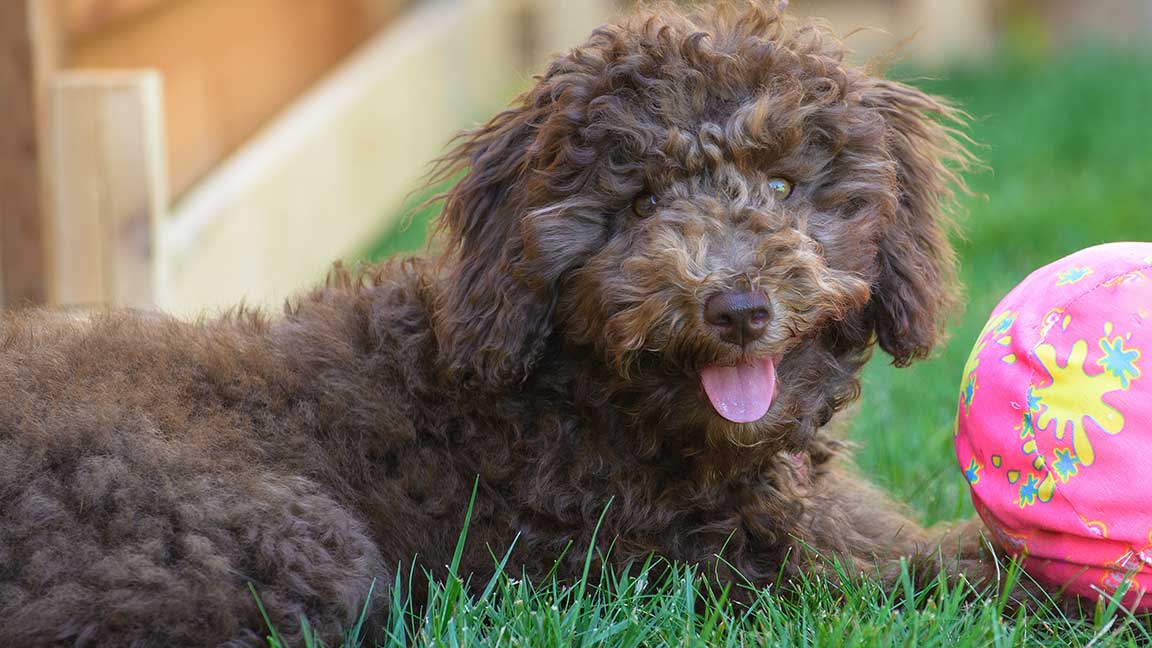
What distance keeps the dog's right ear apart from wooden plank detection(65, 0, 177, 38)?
2.91 m

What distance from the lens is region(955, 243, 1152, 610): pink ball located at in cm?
303

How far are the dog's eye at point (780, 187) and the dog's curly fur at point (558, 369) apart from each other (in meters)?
0.01

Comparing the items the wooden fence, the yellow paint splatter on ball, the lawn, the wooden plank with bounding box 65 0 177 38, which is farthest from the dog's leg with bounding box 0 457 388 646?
the wooden plank with bounding box 65 0 177 38

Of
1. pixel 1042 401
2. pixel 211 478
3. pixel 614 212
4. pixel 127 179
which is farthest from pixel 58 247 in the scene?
pixel 1042 401

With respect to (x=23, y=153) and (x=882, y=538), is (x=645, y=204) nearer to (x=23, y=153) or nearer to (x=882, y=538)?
(x=882, y=538)

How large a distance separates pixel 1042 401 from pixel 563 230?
1.15m

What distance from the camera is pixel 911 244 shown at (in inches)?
134

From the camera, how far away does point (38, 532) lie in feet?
9.21

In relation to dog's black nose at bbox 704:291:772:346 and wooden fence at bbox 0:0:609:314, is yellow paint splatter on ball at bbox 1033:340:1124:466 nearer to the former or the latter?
dog's black nose at bbox 704:291:772:346

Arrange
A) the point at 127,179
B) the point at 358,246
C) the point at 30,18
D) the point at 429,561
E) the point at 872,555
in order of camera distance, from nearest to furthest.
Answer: the point at 429,561
the point at 872,555
the point at 30,18
the point at 127,179
the point at 358,246

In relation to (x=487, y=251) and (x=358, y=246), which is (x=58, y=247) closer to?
(x=487, y=251)

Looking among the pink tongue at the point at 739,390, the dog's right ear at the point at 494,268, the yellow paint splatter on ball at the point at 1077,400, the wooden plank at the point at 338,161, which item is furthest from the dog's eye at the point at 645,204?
the wooden plank at the point at 338,161

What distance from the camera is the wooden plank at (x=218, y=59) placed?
22.4 feet

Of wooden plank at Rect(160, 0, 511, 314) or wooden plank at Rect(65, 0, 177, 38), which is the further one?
wooden plank at Rect(160, 0, 511, 314)
